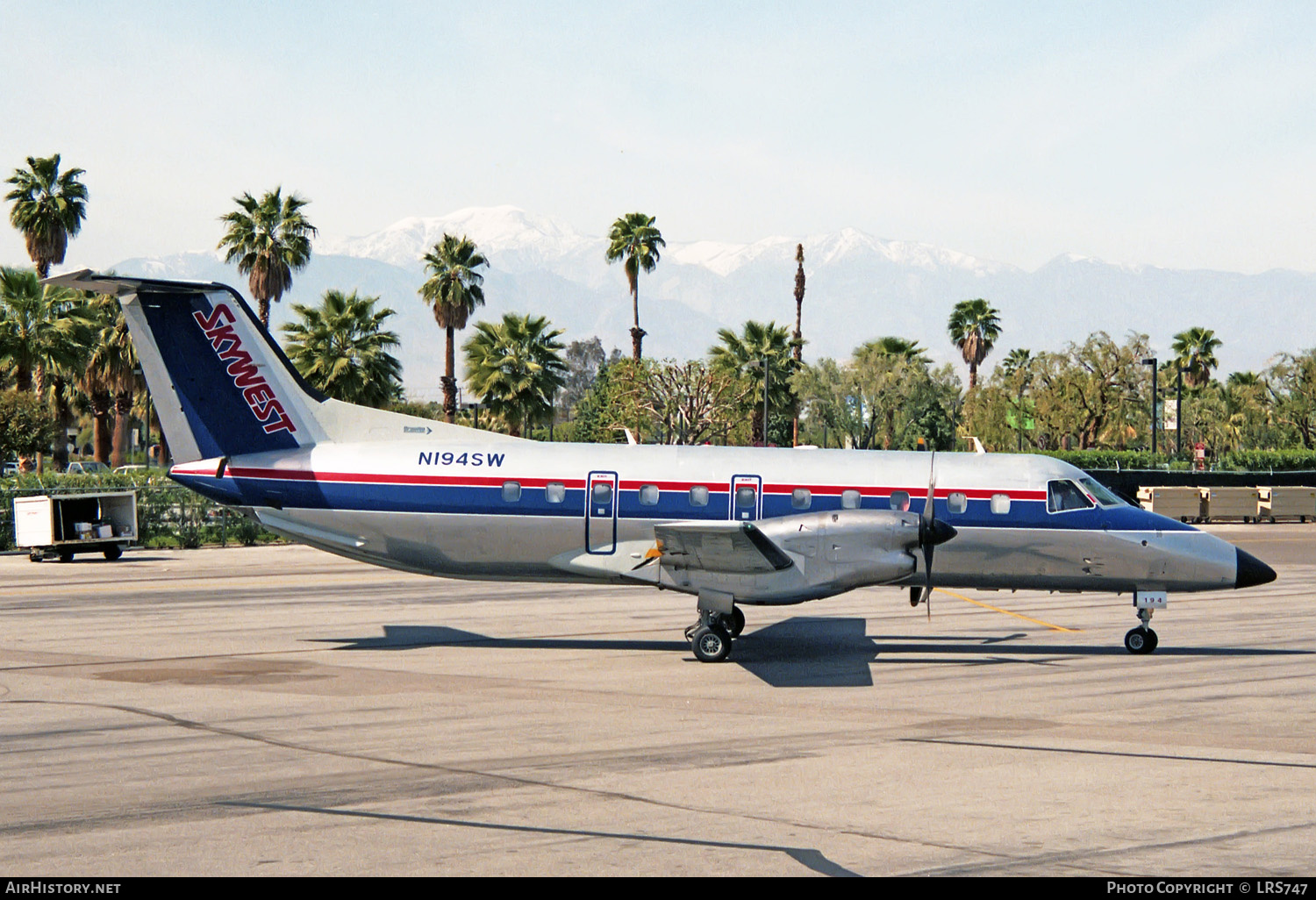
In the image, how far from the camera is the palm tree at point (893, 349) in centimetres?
9181

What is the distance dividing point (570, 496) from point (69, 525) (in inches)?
902

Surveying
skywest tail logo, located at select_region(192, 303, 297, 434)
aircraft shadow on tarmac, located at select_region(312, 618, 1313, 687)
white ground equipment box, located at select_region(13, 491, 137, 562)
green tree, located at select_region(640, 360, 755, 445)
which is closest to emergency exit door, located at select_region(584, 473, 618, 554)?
aircraft shadow on tarmac, located at select_region(312, 618, 1313, 687)

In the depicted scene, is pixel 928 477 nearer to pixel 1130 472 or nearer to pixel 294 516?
pixel 294 516

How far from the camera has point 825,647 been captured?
20328mm

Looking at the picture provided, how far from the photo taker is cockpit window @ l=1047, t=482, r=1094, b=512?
65.9 ft

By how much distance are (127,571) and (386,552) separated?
53.2 ft

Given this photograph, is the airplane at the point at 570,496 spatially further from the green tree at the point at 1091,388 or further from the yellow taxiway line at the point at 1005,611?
the green tree at the point at 1091,388

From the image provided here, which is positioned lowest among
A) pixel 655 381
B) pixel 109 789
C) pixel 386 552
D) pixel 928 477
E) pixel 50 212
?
pixel 109 789

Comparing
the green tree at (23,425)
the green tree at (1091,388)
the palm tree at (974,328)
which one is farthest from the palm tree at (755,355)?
the green tree at (23,425)

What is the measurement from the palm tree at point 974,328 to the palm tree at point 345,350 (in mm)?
66569

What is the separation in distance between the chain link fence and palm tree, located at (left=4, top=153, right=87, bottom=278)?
26.4 meters

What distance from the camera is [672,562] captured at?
18.8 meters
